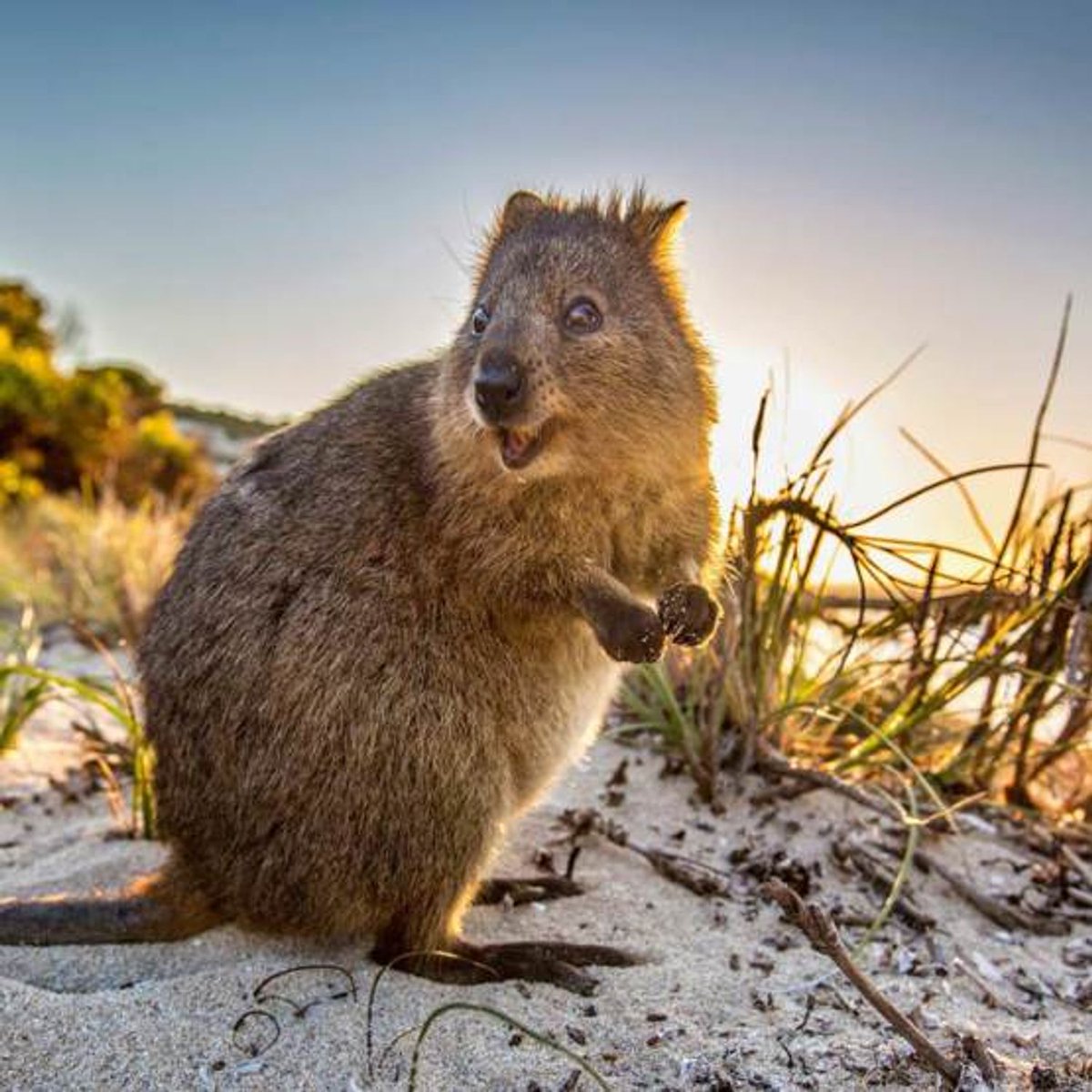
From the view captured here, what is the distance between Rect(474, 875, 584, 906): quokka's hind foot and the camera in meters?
3.76

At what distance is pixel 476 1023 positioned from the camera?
Answer: 2.85m

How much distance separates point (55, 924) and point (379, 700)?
1080mm

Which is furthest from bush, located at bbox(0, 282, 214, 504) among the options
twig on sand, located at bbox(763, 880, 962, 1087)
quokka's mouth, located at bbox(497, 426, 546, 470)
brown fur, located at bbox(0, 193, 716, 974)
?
twig on sand, located at bbox(763, 880, 962, 1087)

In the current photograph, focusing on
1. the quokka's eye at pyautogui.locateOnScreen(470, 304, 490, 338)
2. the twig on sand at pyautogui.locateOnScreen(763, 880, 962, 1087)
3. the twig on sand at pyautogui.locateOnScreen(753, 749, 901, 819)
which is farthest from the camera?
the twig on sand at pyautogui.locateOnScreen(753, 749, 901, 819)

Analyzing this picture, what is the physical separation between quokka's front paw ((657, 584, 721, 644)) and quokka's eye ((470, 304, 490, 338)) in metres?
0.95

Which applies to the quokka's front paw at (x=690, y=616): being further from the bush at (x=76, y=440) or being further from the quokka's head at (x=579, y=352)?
the bush at (x=76, y=440)

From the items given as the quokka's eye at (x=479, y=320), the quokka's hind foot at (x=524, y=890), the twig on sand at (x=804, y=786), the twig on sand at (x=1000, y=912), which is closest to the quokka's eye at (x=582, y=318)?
the quokka's eye at (x=479, y=320)

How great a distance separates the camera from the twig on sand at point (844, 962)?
2.19 metres

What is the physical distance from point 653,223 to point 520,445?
107 cm

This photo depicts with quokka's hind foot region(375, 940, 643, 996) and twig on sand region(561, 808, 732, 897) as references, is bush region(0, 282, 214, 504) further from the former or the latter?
quokka's hind foot region(375, 940, 643, 996)

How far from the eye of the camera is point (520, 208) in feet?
12.7

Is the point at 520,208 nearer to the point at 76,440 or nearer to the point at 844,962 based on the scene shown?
the point at 844,962

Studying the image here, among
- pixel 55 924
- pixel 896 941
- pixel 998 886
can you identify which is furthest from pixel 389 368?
pixel 998 886

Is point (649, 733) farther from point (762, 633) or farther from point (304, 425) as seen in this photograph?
point (304, 425)
